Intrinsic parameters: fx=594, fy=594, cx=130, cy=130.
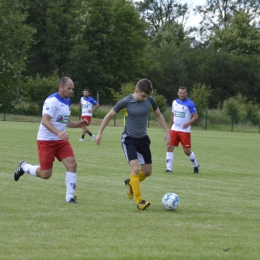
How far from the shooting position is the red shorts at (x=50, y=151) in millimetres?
8859

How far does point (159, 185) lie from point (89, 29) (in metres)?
56.6

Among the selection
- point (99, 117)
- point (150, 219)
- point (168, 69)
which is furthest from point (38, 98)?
point (150, 219)

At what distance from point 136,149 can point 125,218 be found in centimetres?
155

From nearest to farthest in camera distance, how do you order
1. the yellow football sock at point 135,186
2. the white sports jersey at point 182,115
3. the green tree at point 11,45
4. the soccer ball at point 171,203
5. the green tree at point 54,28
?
the soccer ball at point 171,203 → the yellow football sock at point 135,186 → the white sports jersey at point 182,115 → the green tree at point 11,45 → the green tree at point 54,28

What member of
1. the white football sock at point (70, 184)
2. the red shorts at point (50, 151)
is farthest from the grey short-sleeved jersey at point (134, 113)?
the white football sock at point (70, 184)

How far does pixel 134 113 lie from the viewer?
8.88 m

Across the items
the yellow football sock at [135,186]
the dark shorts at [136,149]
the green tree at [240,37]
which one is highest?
the green tree at [240,37]

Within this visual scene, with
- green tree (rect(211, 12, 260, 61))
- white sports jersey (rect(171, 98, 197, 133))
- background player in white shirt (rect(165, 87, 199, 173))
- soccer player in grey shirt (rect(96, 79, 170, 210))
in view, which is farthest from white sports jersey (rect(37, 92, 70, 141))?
green tree (rect(211, 12, 260, 61))

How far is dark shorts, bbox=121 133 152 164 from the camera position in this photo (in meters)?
8.88

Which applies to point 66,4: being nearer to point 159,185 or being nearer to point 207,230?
point 159,185

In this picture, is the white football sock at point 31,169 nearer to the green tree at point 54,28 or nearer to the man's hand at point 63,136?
the man's hand at point 63,136

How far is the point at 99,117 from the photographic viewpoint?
48.3 metres

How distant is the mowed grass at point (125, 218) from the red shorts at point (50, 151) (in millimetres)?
604

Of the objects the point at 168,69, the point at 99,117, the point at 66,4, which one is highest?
the point at 66,4
